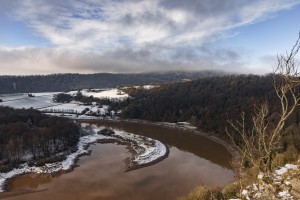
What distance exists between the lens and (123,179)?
48.4 meters

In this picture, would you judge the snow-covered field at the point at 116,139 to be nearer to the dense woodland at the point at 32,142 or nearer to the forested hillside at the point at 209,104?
the dense woodland at the point at 32,142

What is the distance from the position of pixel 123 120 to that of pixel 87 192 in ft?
269

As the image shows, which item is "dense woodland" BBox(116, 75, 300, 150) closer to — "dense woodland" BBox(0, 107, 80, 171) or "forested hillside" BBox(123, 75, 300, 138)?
"forested hillside" BBox(123, 75, 300, 138)

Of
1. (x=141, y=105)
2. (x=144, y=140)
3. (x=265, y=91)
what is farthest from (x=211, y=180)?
(x=265, y=91)

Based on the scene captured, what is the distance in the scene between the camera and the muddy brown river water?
4291 centimetres

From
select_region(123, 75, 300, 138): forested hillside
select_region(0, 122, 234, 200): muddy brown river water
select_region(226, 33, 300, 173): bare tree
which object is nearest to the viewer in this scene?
select_region(226, 33, 300, 173): bare tree

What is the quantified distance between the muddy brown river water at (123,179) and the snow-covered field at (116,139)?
170 cm

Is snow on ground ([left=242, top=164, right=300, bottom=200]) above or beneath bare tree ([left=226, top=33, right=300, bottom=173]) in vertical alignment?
beneath

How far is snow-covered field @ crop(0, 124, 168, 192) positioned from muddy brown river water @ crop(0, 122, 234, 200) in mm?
1703

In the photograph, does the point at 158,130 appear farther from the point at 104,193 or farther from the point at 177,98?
the point at 104,193

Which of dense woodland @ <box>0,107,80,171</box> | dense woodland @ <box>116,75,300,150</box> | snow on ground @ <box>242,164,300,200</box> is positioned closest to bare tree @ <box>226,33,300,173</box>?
snow on ground @ <box>242,164,300,200</box>

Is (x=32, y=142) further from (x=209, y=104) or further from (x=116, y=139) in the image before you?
(x=209, y=104)

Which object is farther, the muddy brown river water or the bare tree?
the muddy brown river water

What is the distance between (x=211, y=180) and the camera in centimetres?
4884
